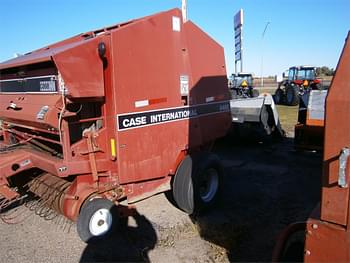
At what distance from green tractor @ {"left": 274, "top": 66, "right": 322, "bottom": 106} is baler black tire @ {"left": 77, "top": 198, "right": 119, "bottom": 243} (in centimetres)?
1573

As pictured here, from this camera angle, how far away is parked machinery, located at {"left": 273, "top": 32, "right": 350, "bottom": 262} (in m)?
1.73

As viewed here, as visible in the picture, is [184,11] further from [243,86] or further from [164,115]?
[243,86]

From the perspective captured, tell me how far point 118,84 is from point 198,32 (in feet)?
5.14

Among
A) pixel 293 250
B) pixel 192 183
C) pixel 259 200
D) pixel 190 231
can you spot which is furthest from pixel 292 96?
pixel 293 250

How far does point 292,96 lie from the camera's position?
1811cm

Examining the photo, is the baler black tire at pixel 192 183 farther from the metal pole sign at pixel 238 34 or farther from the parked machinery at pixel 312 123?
the metal pole sign at pixel 238 34

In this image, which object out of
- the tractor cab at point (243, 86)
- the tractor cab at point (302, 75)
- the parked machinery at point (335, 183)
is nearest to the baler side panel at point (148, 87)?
the parked machinery at point (335, 183)

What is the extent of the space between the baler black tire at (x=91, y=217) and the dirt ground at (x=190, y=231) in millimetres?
139

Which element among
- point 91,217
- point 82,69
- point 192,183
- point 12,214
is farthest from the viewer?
point 12,214

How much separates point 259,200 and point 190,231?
144 centimetres

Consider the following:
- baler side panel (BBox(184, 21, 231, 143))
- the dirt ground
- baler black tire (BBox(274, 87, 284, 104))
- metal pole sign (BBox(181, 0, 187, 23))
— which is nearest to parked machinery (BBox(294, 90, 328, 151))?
the dirt ground

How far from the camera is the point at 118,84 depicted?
3.38m

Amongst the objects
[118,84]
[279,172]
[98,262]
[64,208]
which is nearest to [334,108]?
[118,84]

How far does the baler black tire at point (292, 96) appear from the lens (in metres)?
17.9
